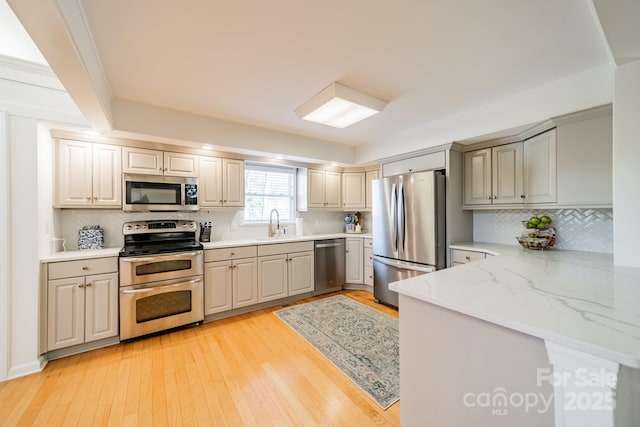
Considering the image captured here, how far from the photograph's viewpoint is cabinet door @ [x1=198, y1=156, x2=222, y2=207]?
317cm

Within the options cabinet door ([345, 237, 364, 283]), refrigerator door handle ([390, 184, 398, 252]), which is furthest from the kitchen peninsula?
cabinet door ([345, 237, 364, 283])

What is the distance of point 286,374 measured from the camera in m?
2.03

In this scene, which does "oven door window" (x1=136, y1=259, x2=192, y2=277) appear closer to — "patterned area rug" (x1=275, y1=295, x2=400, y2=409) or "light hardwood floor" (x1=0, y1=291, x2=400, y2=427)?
"light hardwood floor" (x1=0, y1=291, x2=400, y2=427)

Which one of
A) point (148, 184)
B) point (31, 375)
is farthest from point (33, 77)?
point (31, 375)

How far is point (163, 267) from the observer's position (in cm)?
272

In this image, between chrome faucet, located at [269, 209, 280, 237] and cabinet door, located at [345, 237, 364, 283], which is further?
cabinet door, located at [345, 237, 364, 283]

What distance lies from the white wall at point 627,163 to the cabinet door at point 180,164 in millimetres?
3965

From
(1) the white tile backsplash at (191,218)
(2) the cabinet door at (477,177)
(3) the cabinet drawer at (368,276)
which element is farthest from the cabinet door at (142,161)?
(2) the cabinet door at (477,177)

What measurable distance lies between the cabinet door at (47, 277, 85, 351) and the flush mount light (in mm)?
2833

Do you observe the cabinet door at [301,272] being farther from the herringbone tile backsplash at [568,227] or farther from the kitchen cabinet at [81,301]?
the herringbone tile backsplash at [568,227]

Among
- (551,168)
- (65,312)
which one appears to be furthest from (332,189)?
(65,312)

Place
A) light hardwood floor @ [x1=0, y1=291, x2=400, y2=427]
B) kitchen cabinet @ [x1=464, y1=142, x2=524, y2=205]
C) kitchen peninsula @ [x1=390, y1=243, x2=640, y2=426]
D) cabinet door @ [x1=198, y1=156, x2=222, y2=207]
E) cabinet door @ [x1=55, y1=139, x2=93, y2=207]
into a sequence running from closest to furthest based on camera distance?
1. kitchen peninsula @ [x1=390, y1=243, x2=640, y2=426]
2. light hardwood floor @ [x1=0, y1=291, x2=400, y2=427]
3. cabinet door @ [x1=55, y1=139, x2=93, y2=207]
4. kitchen cabinet @ [x1=464, y1=142, x2=524, y2=205]
5. cabinet door @ [x1=198, y1=156, x2=222, y2=207]

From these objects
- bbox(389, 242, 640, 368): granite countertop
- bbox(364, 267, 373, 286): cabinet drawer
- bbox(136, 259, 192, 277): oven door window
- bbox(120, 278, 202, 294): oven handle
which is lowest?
bbox(364, 267, 373, 286): cabinet drawer

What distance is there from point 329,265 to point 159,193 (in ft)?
8.64
